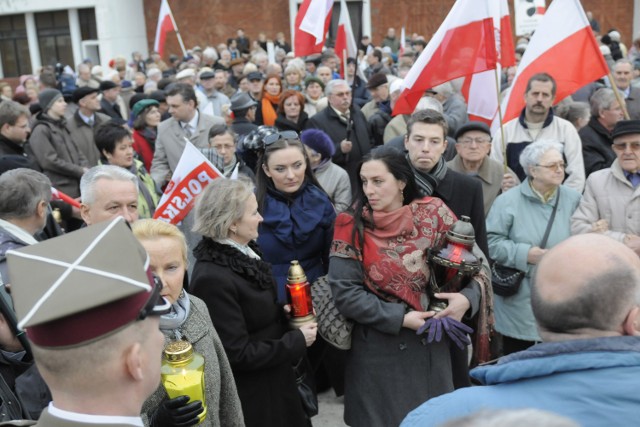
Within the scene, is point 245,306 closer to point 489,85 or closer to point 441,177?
point 441,177

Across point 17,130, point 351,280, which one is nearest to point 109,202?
point 351,280

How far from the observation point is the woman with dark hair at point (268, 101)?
8633 millimetres

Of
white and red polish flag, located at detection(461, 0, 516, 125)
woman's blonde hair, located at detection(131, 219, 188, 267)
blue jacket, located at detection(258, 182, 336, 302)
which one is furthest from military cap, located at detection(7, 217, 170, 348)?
white and red polish flag, located at detection(461, 0, 516, 125)

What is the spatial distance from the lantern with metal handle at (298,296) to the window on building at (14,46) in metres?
26.2

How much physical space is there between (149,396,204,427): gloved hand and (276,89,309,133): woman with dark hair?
5402mm

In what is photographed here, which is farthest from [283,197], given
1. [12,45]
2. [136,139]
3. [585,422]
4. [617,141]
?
[12,45]

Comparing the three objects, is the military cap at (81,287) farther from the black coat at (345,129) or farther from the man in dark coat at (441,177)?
the black coat at (345,129)

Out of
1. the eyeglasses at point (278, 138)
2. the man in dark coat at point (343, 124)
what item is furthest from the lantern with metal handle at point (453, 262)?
the man in dark coat at point (343, 124)

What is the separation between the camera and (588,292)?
1.64m

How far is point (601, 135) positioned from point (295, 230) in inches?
133

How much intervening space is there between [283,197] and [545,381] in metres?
2.34

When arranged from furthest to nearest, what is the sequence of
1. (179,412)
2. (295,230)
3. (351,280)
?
1. (295,230)
2. (351,280)
3. (179,412)

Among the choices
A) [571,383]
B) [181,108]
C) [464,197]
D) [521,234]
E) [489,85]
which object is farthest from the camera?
[181,108]

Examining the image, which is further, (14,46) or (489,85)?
(14,46)
